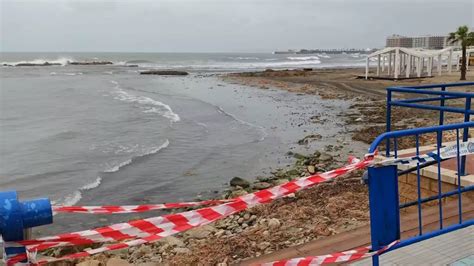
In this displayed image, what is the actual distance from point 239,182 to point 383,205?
8.23 meters

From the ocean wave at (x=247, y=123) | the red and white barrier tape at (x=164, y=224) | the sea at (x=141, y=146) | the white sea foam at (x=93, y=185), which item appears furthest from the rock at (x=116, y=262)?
the ocean wave at (x=247, y=123)

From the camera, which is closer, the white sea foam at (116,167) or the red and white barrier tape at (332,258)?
the red and white barrier tape at (332,258)

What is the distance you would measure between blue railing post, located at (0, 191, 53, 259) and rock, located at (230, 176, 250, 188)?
8.85 metres

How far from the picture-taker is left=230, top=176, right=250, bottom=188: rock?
11.0 meters

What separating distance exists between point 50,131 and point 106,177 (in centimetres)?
883

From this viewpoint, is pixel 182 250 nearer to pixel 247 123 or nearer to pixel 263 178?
pixel 263 178

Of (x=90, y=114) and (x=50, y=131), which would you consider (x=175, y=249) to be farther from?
(x=90, y=114)

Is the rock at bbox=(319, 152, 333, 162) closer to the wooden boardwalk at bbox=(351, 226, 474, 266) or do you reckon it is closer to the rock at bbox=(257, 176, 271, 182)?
the rock at bbox=(257, 176, 271, 182)

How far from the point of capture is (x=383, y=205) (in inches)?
118

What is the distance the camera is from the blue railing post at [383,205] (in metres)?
2.95

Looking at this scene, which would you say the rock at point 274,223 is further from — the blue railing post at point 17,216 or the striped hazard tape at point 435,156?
the blue railing post at point 17,216

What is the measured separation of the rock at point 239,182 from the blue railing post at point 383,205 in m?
7.93

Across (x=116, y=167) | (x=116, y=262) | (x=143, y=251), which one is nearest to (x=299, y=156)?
(x=116, y=167)

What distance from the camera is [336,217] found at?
671 centimetres
